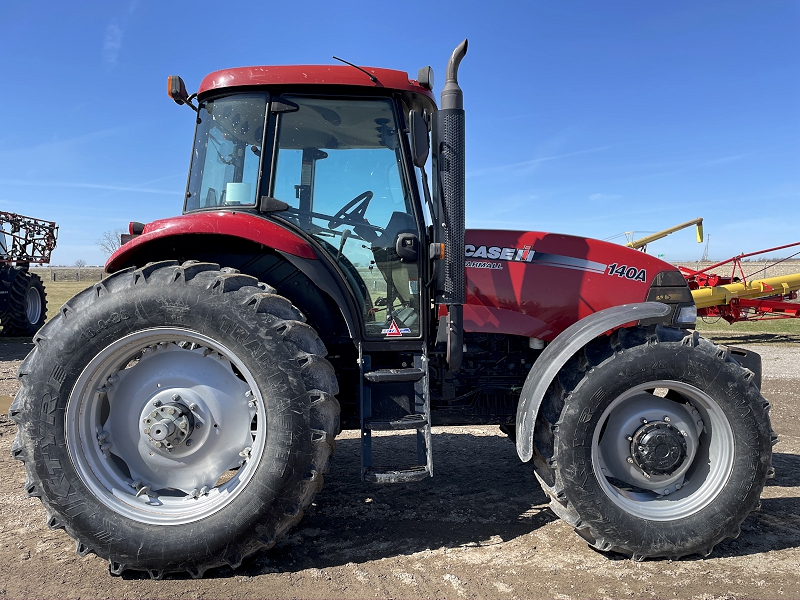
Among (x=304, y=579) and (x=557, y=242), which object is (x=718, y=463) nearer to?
(x=557, y=242)

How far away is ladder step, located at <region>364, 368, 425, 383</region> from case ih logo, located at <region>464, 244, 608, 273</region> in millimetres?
792

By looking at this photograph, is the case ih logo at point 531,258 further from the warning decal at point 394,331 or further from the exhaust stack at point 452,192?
the warning decal at point 394,331

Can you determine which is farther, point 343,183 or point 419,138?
point 343,183

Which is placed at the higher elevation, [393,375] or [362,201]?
[362,201]

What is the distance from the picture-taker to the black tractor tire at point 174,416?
2383 mm

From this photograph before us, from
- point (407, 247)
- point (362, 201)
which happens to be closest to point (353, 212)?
point (362, 201)

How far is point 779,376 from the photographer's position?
7.45 meters

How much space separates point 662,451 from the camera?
2.68 m

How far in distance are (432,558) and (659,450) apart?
1256mm

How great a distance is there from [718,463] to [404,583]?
1.69m

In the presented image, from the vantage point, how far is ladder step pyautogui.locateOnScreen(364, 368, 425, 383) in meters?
2.73

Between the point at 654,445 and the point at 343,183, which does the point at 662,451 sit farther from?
the point at 343,183

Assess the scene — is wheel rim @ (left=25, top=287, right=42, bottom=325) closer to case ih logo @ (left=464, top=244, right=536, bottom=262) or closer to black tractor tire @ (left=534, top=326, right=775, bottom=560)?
case ih logo @ (left=464, top=244, right=536, bottom=262)

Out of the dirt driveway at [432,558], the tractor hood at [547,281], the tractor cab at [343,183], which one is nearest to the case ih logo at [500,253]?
the tractor hood at [547,281]
